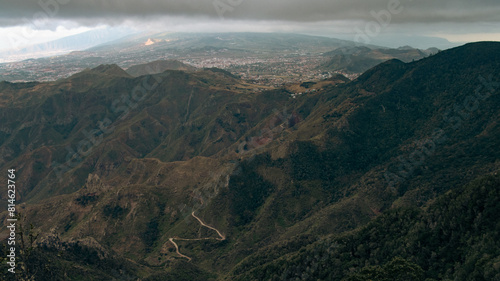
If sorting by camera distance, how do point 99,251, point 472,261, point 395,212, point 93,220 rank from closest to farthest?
1. point 472,261
2. point 395,212
3. point 99,251
4. point 93,220

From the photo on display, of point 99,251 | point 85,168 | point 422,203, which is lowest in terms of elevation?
point 85,168

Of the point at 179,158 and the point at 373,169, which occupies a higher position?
the point at 373,169

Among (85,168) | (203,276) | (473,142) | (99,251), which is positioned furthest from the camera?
(85,168)

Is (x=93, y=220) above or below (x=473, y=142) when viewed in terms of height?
below

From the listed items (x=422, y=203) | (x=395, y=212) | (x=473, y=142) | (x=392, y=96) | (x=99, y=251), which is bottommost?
(x=99, y=251)

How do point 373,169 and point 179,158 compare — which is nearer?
point 373,169

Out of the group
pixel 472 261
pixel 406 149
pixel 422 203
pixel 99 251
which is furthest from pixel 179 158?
pixel 472 261

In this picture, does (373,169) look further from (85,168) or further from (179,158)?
(85,168)

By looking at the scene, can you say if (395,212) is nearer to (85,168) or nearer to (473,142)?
(473,142)

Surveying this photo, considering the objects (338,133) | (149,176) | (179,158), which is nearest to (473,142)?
(338,133)
